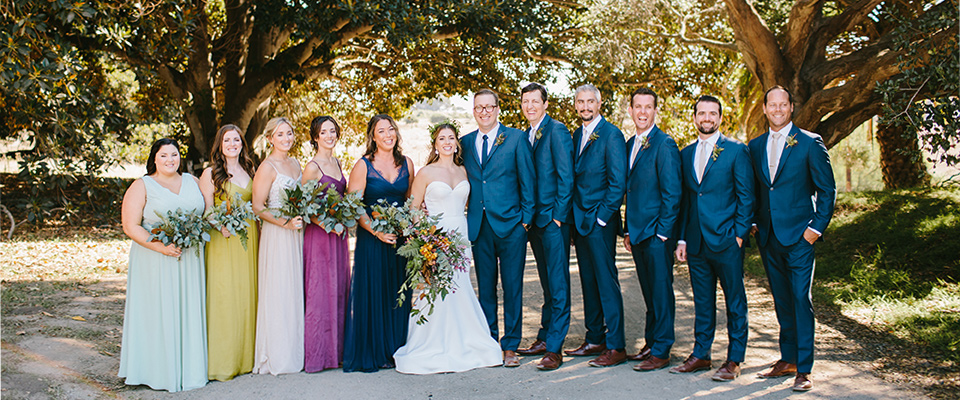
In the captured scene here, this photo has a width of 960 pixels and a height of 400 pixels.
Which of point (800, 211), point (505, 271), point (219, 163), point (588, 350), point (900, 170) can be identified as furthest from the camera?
point (900, 170)

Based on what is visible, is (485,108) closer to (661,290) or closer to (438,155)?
(438,155)

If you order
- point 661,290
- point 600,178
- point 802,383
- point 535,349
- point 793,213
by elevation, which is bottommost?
point 802,383

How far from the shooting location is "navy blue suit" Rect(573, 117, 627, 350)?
5531 mm

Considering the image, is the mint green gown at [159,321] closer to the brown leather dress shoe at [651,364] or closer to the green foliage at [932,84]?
the brown leather dress shoe at [651,364]

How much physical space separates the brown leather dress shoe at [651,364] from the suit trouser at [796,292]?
0.92m

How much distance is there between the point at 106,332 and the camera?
6516 millimetres

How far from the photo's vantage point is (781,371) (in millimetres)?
5184

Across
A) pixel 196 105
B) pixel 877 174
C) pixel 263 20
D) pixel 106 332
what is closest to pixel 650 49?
pixel 263 20

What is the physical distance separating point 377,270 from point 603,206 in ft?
6.51

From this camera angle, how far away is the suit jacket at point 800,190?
4926 millimetres

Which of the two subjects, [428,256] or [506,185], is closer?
[428,256]

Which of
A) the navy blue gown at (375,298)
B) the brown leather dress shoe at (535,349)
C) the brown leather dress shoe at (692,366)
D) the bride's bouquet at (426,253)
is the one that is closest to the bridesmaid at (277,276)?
the navy blue gown at (375,298)

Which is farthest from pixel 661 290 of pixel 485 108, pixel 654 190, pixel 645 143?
pixel 485 108

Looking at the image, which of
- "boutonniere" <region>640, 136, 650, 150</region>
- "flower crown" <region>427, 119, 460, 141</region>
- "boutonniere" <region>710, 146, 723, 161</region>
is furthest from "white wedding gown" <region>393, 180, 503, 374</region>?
"boutonniere" <region>710, 146, 723, 161</region>
